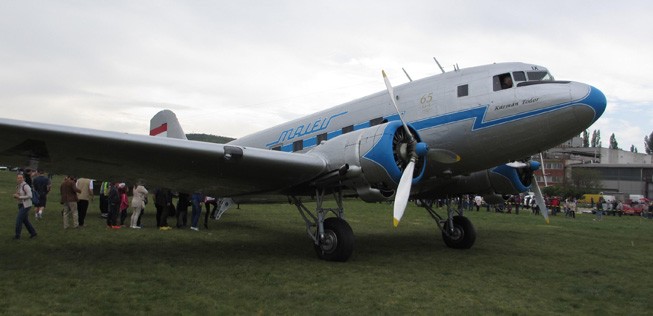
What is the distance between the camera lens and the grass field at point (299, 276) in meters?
5.77

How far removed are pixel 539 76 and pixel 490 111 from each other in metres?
1.11

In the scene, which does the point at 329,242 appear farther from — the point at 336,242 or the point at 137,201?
the point at 137,201

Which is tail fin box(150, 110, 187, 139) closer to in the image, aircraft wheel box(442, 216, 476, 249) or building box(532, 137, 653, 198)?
aircraft wheel box(442, 216, 476, 249)

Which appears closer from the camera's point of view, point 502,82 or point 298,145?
point 502,82

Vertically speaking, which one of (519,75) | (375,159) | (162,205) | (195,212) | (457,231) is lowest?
(457,231)

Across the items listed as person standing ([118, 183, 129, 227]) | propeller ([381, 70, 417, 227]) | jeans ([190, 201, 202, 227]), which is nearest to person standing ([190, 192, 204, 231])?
jeans ([190, 201, 202, 227])

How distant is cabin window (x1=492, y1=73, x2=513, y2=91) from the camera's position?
8578mm

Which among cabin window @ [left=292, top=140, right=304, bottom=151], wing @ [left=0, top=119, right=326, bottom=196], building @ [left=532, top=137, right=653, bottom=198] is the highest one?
building @ [left=532, top=137, right=653, bottom=198]

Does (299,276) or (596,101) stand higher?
(596,101)

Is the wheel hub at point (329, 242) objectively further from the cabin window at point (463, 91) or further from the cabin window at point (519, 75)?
the cabin window at point (519, 75)

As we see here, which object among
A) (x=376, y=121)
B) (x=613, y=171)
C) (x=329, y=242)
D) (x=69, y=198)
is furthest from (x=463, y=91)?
(x=613, y=171)

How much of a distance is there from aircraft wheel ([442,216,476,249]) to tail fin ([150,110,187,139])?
9.41 metres

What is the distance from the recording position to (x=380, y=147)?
317 inches

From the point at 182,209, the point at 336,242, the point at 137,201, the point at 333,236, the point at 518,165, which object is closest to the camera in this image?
the point at 336,242
